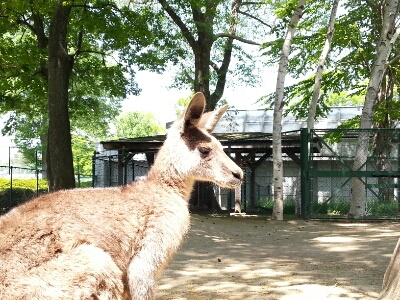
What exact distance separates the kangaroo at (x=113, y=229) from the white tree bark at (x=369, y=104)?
1595 centimetres

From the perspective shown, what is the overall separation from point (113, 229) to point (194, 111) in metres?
1.25

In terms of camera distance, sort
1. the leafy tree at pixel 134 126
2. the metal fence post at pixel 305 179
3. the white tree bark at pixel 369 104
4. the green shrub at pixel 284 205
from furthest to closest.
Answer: the leafy tree at pixel 134 126
the green shrub at pixel 284 205
the white tree bark at pixel 369 104
the metal fence post at pixel 305 179

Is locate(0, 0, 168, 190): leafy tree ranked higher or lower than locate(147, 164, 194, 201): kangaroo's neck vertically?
higher

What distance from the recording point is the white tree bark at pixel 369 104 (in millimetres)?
20016

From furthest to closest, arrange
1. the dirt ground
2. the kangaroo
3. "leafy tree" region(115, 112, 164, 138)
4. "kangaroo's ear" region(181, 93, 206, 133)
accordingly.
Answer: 1. "leafy tree" region(115, 112, 164, 138)
2. the dirt ground
3. "kangaroo's ear" region(181, 93, 206, 133)
4. the kangaroo

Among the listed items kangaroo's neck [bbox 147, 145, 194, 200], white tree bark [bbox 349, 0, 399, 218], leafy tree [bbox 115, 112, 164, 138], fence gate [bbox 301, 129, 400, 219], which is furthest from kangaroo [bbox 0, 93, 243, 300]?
leafy tree [bbox 115, 112, 164, 138]

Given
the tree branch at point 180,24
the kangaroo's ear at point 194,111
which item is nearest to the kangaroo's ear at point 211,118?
the kangaroo's ear at point 194,111

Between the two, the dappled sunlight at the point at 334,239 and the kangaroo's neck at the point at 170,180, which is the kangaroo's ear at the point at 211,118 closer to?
the kangaroo's neck at the point at 170,180

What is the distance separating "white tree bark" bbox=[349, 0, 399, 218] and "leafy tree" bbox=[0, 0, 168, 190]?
29.7ft

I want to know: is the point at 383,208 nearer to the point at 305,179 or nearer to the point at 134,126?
the point at 305,179

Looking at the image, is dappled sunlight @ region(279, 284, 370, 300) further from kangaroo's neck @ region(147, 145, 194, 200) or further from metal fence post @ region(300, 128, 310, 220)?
metal fence post @ region(300, 128, 310, 220)

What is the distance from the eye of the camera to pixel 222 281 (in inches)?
325

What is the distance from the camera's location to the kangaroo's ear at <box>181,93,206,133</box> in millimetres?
4617

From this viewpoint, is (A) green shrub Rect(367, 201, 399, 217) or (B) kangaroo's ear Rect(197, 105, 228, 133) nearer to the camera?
(B) kangaroo's ear Rect(197, 105, 228, 133)
